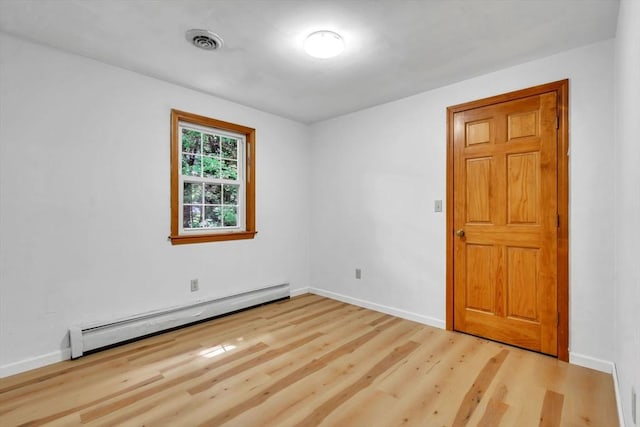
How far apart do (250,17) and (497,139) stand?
2.28 metres

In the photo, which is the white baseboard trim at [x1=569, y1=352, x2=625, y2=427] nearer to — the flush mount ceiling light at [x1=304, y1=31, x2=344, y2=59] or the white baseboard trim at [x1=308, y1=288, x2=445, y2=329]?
the white baseboard trim at [x1=308, y1=288, x2=445, y2=329]

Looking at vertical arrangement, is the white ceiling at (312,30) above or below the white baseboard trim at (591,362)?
above

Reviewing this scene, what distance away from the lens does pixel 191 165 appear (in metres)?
3.40

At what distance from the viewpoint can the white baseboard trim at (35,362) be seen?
223cm

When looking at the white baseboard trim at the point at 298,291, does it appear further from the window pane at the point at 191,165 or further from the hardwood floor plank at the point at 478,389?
the hardwood floor plank at the point at 478,389

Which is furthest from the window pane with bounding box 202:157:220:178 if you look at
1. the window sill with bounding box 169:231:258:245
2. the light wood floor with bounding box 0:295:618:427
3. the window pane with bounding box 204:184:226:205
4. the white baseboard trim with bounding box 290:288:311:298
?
the white baseboard trim with bounding box 290:288:311:298

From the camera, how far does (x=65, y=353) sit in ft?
8.12

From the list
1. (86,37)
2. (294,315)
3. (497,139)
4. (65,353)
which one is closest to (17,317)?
(65,353)

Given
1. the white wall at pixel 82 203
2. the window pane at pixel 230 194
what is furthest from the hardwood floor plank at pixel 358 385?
the window pane at pixel 230 194

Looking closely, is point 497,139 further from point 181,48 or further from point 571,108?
point 181,48

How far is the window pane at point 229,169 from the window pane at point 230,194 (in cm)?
12

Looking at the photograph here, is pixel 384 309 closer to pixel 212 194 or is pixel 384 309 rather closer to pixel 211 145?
pixel 212 194

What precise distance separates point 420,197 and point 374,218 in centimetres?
65

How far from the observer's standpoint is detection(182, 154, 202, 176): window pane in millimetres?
3340
